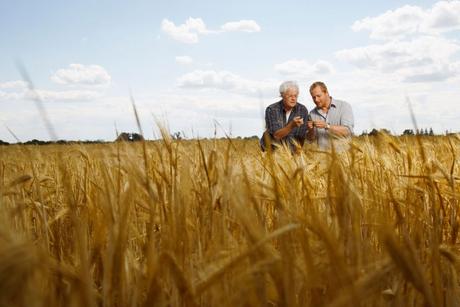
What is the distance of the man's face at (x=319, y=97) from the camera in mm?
5262

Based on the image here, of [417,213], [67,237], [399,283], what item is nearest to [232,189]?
[399,283]

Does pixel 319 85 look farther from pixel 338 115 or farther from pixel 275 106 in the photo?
pixel 275 106

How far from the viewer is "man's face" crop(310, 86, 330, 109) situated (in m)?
5.26

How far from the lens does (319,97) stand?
527 centimetres

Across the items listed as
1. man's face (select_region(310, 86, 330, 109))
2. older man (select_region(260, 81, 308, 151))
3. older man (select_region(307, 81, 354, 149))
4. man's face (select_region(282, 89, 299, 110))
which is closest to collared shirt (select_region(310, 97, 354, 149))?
older man (select_region(307, 81, 354, 149))

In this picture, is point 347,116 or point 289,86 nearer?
point 289,86

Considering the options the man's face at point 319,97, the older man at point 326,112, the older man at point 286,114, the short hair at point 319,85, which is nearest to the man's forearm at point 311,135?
the older man at point 326,112

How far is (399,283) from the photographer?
3.40ft

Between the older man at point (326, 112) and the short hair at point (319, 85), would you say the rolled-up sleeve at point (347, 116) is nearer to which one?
the older man at point (326, 112)

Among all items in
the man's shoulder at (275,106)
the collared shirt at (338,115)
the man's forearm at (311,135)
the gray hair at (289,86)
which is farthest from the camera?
the man's shoulder at (275,106)

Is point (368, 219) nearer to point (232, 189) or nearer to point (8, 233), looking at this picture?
point (232, 189)

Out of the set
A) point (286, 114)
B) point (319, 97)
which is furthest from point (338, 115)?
point (286, 114)

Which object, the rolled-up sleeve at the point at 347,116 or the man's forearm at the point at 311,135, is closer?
the man's forearm at the point at 311,135

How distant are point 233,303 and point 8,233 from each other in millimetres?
283
